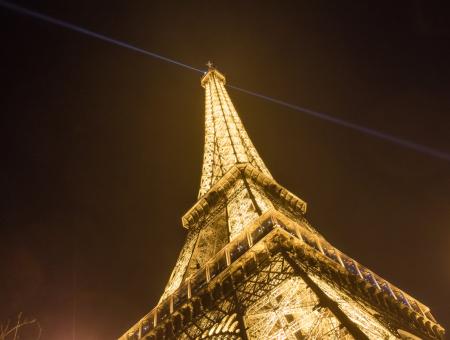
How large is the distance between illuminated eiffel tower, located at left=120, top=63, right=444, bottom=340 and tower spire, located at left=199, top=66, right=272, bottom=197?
555 cm

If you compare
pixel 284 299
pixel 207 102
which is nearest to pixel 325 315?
pixel 284 299

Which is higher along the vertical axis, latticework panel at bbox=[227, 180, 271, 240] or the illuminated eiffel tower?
latticework panel at bbox=[227, 180, 271, 240]

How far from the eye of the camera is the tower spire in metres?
28.9

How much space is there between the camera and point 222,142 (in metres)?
32.0

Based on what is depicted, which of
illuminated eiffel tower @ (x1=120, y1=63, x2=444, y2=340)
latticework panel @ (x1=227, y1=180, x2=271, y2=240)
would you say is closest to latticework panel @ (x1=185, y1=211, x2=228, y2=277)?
illuminated eiffel tower @ (x1=120, y1=63, x2=444, y2=340)

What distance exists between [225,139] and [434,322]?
1798cm

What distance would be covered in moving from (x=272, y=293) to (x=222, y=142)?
19.2m

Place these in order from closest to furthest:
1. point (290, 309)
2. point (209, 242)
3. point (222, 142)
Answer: point (290, 309) < point (209, 242) < point (222, 142)

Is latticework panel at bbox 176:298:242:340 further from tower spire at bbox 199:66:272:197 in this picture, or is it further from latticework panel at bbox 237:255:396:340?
tower spire at bbox 199:66:272:197

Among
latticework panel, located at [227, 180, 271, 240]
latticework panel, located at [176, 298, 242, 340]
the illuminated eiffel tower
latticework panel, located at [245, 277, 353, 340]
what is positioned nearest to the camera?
latticework panel, located at [245, 277, 353, 340]

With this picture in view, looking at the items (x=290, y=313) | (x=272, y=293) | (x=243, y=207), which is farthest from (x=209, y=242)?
(x=290, y=313)

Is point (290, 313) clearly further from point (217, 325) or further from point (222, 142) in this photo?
point (222, 142)

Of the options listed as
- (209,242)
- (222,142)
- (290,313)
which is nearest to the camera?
(290,313)

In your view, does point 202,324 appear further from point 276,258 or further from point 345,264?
point 345,264
